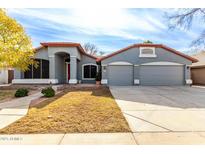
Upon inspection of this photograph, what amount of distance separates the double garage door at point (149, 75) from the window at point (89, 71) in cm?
337

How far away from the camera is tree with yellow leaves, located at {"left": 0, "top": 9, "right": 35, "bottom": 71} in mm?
11156

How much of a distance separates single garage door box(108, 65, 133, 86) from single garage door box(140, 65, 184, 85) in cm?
124

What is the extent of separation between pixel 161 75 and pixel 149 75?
127 cm

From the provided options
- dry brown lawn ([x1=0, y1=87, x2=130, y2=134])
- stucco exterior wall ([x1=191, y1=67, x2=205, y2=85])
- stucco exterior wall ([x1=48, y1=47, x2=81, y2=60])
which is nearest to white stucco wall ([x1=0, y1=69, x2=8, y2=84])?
stucco exterior wall ([x1=48, y1=47, x2=81, y2=60])

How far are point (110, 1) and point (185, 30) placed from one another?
10312mm

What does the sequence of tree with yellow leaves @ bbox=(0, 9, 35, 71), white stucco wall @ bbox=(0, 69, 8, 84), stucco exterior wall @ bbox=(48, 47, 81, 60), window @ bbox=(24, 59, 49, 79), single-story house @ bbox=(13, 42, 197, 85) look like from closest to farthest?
tree with yellow leaves @ bbox=(0, 9, 35, 71) → stucco exterior wall @ bbox=(48, 47, 81, 60) → single-story house @ bbox=(13, 42, 197, 85) → window @ bbox=(24, 59, 49, 79) → white stucco wall @ bbox=(0, 69, 8, 84)

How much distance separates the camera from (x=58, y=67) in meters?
19.7

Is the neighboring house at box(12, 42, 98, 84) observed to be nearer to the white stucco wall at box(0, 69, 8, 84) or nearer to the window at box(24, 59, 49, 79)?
the window at box(24, 59, 49, 79)

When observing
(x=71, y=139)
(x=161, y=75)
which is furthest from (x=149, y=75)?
(x=71, y=139)

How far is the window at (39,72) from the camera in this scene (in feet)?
64.6

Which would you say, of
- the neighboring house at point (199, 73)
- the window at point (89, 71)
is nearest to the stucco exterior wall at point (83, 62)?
the window at point (89, 71)

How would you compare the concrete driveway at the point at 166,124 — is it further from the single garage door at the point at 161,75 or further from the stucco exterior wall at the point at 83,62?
the stucco exterior wall at the point at 83,62
